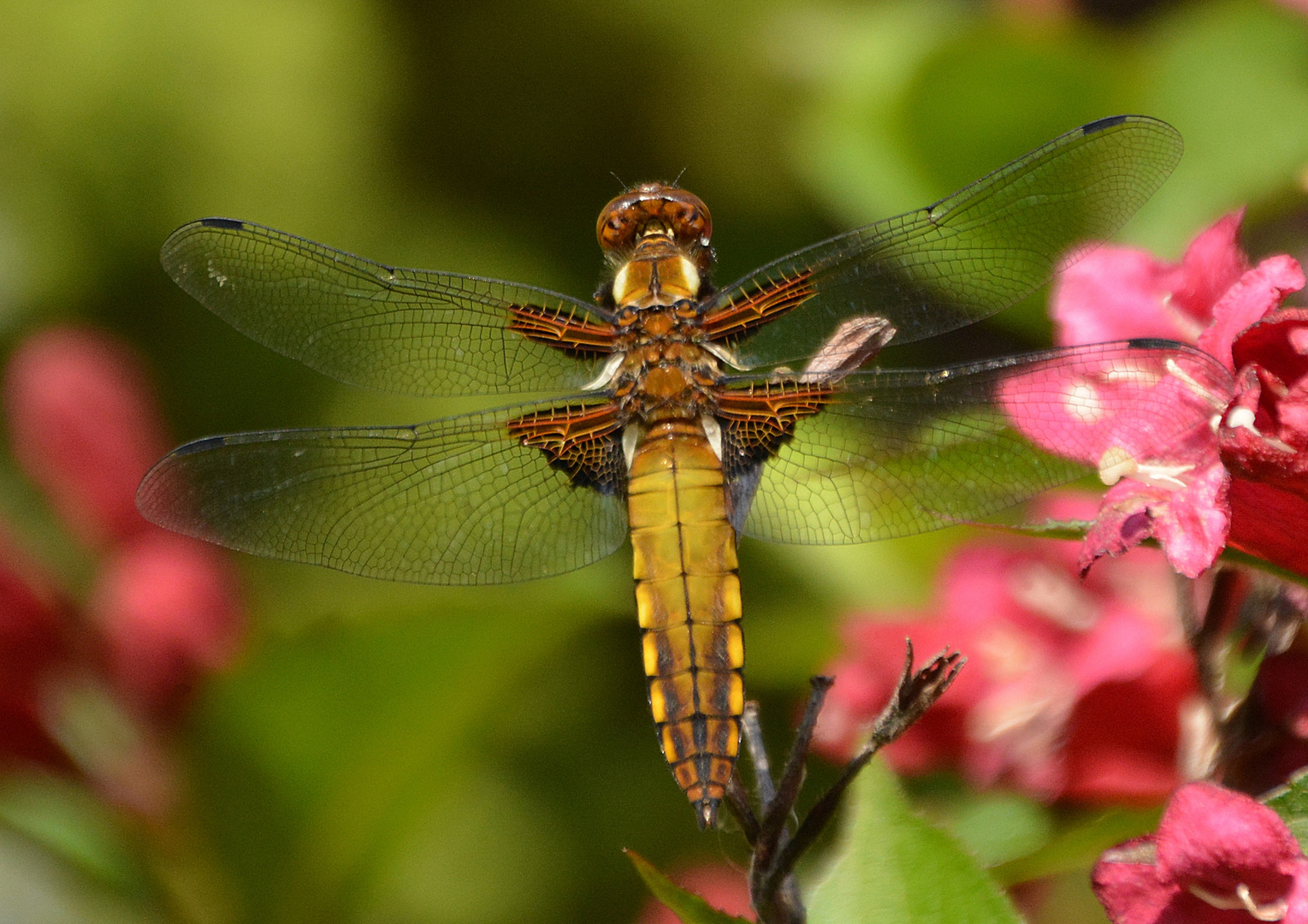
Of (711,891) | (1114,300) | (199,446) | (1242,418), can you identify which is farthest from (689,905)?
(711,891)

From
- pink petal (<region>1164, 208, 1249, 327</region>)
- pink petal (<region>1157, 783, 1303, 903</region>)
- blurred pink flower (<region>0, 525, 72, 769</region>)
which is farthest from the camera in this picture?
blurred pink flower (<region>0, 525, 72, 769</region>)

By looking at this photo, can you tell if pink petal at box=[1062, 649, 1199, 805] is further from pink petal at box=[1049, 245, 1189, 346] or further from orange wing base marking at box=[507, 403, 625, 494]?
orange wing base marking at box=[507, 403, 625, 494]

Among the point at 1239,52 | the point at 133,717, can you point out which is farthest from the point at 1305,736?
the point at 133,717

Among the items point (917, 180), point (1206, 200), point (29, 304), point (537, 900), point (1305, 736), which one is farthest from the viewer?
point (29, 304)

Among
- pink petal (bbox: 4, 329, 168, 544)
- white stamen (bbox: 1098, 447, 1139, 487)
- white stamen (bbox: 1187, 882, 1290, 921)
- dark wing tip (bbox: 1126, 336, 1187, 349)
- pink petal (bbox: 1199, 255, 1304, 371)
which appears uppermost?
pink petal (bbox: 4, 329, 168, 544)

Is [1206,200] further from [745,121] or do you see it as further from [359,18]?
[359,18]

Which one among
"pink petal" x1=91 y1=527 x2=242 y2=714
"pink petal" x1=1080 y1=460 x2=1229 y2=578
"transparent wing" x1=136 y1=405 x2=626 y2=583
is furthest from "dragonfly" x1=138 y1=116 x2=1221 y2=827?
"pink petal" x1=91 y1=527 x2=242 y2=714

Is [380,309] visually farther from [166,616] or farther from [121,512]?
[121,512]
